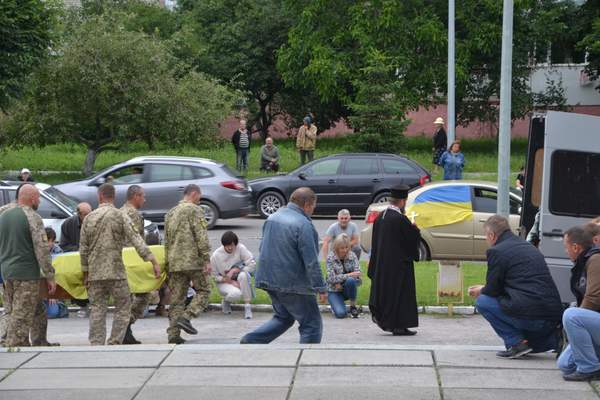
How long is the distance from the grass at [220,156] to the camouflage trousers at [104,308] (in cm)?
2140

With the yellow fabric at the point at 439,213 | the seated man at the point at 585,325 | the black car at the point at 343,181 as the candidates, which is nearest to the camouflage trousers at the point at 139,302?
the seated man at the point at 585,325

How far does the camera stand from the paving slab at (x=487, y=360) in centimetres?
937

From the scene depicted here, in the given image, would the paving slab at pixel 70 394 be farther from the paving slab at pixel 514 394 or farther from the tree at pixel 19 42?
the tree at pixel 19 42

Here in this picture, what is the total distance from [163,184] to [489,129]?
89.2 ft

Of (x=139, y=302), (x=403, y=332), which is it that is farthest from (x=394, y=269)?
(x=139, y=302)

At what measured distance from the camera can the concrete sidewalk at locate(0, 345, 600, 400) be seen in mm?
8430

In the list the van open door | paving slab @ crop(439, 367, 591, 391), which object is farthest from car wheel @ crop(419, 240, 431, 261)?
paving slab @ crop(439, 367, 591, 391)

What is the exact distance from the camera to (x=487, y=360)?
9609mm

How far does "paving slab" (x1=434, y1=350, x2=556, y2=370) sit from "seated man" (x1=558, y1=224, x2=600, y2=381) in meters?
0.43

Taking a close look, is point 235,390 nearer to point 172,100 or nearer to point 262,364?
point 262,364

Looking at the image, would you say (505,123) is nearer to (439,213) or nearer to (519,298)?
(439,213)

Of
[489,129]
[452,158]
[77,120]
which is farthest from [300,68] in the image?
[452,158]

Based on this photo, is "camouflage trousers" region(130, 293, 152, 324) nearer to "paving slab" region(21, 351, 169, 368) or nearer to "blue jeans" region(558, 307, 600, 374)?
"paving slab" region(21, 351, 169, 368)

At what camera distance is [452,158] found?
2662cm
